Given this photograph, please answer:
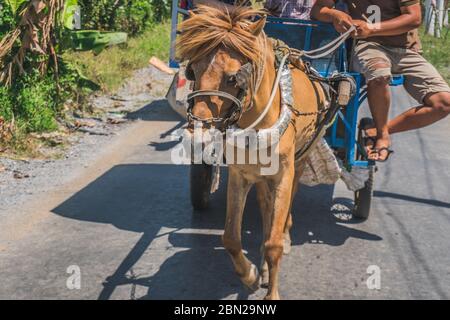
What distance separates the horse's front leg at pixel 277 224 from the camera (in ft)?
14.5

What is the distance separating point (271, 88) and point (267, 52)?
0.78ft

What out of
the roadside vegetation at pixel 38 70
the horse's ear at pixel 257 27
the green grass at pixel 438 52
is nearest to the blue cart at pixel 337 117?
the horse's ear at pixel 257 27

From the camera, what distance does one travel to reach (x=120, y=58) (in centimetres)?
1342

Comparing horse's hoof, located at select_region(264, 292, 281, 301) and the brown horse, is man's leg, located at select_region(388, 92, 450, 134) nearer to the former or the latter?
the brown horse

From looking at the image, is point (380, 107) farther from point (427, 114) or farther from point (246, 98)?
point (246, 98)

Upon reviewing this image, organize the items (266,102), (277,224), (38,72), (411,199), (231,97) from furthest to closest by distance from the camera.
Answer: (38,72) < (411,199) < (277,224) < (266,102) < (231,97)

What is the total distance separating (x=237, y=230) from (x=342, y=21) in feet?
6.54

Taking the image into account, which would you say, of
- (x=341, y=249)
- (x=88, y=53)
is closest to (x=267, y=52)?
(x=341, y=249)

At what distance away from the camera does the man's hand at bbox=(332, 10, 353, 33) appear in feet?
17.9

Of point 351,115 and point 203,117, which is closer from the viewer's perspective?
point 203,117

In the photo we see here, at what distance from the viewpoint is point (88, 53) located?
505 inches

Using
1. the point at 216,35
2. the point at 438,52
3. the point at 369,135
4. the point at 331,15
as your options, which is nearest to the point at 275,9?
the point at 331,15

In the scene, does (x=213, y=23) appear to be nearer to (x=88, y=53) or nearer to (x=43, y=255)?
(x=43, y=255)
